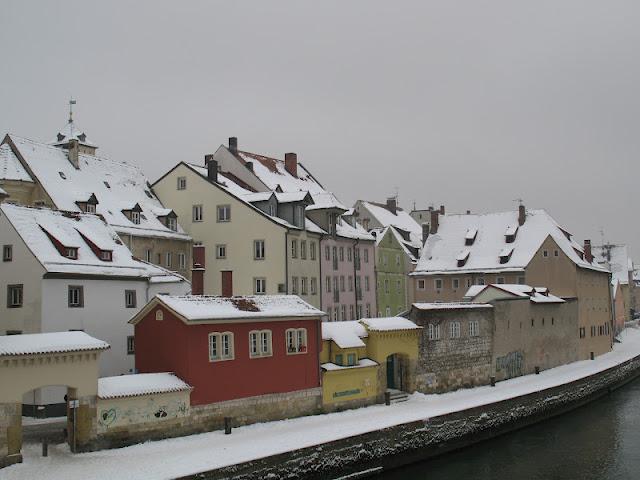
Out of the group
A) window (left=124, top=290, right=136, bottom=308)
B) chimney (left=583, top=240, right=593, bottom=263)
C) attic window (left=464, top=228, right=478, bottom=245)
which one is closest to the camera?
window (left=124, top=290, right=136, bottom=308)

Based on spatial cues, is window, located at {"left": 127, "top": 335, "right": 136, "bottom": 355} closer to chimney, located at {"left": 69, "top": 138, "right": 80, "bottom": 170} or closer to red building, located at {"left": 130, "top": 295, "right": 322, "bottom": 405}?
red building, located at {"left": 130, "top": 295, "right": 322, "bottom": 405}

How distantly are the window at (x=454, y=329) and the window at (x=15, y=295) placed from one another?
2613 cm

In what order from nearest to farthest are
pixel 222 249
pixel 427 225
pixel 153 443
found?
pixel 153 443 → pixel 222 249 → pixel 427 225

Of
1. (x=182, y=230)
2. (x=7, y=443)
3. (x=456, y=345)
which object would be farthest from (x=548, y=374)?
(x=7, y=443)

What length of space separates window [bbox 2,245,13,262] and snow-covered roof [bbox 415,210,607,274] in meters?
44.5

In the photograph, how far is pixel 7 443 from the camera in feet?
84.4

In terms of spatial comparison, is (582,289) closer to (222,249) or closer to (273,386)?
(222,249)

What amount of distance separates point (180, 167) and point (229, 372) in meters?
24.5

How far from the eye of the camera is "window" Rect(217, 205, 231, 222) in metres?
52.5

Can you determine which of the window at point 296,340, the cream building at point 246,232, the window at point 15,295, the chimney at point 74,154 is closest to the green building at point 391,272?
the cream building at point 246,232

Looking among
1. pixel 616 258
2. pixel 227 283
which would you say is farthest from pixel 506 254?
pixel 616 258

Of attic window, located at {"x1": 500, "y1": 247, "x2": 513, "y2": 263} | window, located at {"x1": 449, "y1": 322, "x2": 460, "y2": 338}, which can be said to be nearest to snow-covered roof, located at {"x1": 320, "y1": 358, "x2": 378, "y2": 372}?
window, located at {"x1": 449, "y1": 322, "x2": 460, "y2": 338}

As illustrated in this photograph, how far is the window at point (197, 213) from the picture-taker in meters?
53.7

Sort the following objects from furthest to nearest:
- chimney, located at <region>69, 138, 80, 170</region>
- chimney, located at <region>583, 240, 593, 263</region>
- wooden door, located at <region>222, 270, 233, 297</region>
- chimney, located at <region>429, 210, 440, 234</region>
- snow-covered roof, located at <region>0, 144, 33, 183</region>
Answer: chimney, located at <region>429, 210, 440, 234</region> < chimney, located at <region>583, 240, 593, 263</region> < chimney, located at <region>69, 138, 80, 170</region> < snow-covered roof, located at <region>0, 144, 33, 183</region> < wooden door, located at <region>222, 270, 233, 297</region>
